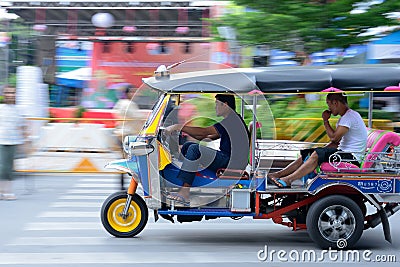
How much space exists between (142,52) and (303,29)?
6.85 meters

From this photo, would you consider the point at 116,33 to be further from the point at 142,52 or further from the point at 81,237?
the point at 81,237

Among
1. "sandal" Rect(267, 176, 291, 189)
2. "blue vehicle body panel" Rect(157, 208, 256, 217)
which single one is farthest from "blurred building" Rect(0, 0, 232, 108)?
"blue vehicle body panel" Rect(157, 208, 256, 217)

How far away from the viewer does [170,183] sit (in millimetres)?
7918

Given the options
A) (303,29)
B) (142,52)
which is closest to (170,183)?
(303,29)

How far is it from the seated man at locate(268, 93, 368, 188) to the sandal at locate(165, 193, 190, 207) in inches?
39.2

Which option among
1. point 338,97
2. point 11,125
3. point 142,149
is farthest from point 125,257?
point 11,125

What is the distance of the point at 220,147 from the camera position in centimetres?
803

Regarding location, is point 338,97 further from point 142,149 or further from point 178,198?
point 142,149

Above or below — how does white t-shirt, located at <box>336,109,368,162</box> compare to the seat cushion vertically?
above

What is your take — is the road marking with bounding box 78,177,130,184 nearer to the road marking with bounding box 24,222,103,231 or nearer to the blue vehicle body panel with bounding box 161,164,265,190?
the road marking with bounding box 24,222,103,231

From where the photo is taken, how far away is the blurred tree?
15.6m

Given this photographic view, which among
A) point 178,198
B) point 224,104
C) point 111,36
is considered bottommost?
point 178,198

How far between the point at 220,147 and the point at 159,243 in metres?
1.34

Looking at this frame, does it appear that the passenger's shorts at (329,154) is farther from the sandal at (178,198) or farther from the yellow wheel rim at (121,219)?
the yellow wheel rim at (121,219)
